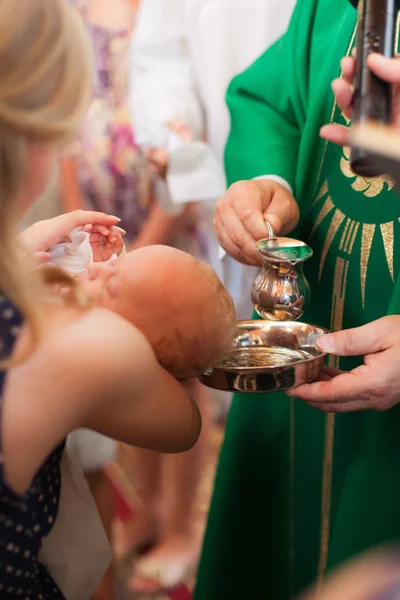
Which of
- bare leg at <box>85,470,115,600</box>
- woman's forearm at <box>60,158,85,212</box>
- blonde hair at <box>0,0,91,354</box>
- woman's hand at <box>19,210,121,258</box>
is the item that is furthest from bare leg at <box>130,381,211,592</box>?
blonde hair at <box>0,0,91,354</box>

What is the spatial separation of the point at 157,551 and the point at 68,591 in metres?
1.20

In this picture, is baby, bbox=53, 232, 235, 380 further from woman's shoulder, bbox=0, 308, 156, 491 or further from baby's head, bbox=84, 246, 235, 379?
woman's shoulder, bbox=0, 308, 156, 491

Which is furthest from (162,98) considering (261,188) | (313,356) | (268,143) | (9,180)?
(9,180)

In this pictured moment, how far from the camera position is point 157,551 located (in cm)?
206

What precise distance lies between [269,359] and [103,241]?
0.31 m

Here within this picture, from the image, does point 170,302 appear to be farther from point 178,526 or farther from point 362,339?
point 178,526

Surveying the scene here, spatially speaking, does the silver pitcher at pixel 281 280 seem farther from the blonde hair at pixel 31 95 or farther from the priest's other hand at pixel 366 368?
the blonde hair at pixel 31 95

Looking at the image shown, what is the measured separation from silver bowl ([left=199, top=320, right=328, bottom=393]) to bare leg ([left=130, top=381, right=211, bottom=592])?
1105mm

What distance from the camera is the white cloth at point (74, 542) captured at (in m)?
0.90

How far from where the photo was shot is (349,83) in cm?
93

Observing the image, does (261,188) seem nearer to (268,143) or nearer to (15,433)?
(268,143)

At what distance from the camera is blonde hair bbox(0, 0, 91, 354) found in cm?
63

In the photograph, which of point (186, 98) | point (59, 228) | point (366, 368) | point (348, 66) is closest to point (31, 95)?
point (59, 228)

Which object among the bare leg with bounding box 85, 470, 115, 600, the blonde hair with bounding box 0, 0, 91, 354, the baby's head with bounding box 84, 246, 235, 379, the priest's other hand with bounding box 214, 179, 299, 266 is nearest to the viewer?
the blonde hair with bounding box 0, 0, 91, 354
